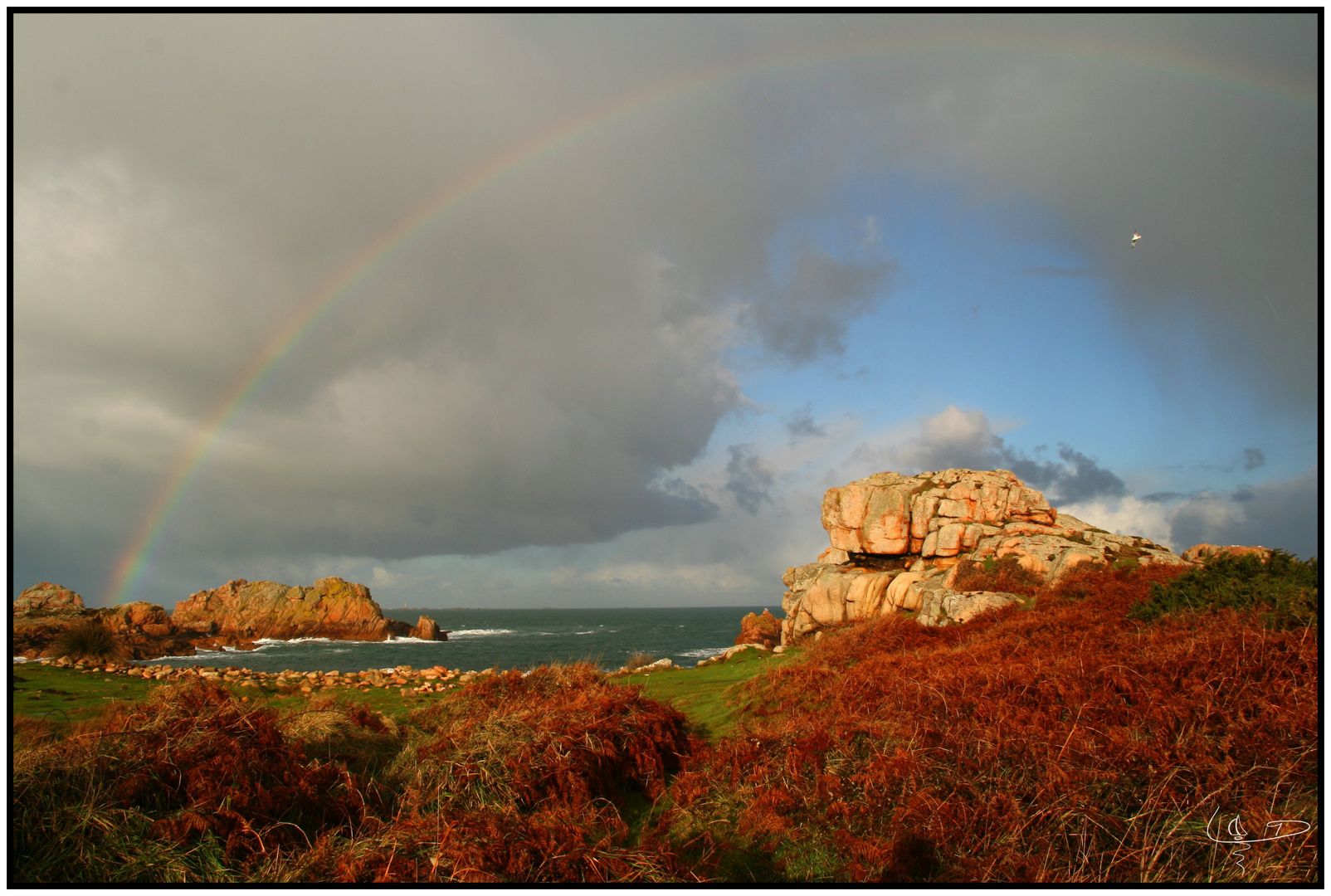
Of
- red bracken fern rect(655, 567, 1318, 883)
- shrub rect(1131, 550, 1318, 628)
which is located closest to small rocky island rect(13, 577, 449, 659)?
red bracken fern rect(655, 567, 1318, 883)

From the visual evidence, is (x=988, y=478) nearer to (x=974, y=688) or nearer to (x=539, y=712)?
(x=974, y=688)

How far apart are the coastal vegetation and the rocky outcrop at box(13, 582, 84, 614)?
51.2 metres

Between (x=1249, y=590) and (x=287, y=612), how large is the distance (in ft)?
306

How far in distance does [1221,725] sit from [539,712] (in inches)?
390

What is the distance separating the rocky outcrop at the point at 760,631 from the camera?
39250 millimetres

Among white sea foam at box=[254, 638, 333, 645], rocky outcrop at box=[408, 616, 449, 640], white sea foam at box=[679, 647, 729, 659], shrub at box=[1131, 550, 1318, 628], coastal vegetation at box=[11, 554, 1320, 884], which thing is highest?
shrub at box=[1131, 550, 1318, 628]

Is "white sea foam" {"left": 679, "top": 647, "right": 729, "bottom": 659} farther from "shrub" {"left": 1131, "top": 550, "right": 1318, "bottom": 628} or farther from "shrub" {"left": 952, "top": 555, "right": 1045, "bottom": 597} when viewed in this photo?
"shrub" {"left": 1131, "top": 550, "right": 1318, "bottom": 628}

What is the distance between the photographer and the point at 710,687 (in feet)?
63.1

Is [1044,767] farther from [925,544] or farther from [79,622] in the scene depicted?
[79,622]

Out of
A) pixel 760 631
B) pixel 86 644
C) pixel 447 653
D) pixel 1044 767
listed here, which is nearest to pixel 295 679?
pixel 86 644

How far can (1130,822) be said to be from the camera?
605 cm
